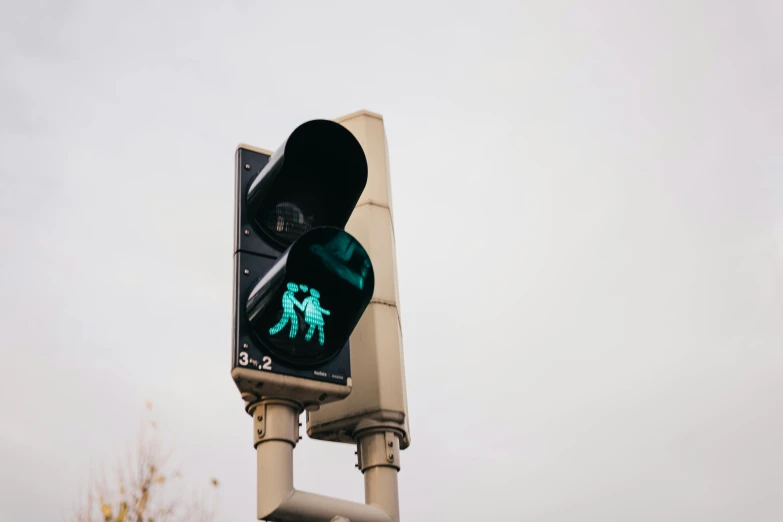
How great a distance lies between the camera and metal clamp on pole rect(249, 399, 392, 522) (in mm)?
3131

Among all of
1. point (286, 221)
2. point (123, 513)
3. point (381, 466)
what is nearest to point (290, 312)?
point (286, 221)

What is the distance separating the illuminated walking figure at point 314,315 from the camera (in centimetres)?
311

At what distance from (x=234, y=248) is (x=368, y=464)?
1111mm

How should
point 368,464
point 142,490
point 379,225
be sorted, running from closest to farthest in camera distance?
point 368,464, point 379,225, point 142,490

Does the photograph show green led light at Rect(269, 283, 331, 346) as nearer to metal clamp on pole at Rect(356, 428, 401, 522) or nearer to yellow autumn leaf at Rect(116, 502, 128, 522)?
metal clamp on pole at Rect(356, 428, 401, 522)

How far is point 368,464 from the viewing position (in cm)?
380

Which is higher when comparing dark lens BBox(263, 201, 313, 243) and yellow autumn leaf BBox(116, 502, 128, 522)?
yellow autumn leaf BBox(116, 502, 128, 522)

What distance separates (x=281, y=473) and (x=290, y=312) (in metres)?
0.57

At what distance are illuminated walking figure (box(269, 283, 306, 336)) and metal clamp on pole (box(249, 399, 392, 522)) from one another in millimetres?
289

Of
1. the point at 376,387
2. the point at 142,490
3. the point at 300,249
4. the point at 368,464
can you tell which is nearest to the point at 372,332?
the point at 376,387

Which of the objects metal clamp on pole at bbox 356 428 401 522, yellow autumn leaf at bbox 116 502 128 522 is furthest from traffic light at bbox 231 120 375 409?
yellow autumn leaf at bbox 116 502 128 522

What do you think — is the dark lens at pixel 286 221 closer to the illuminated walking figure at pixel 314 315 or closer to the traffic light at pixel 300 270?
the traffic light at pixel 300 270

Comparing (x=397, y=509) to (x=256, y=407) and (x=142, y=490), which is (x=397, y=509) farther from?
(x=142, y=490)

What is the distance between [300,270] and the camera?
304 centimetres
